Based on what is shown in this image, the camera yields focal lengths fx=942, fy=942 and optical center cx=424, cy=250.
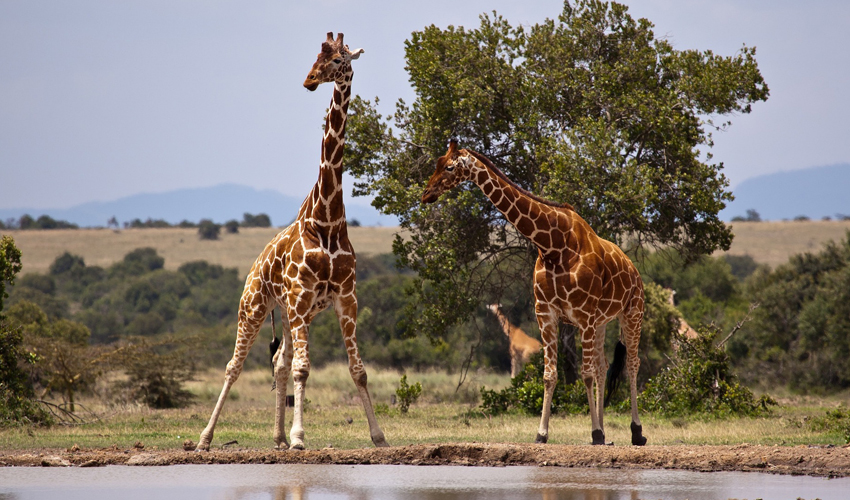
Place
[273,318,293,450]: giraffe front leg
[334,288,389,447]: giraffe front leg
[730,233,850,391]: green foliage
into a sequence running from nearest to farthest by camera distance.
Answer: [334,288,389,447]: giraffe front leg < [273,318,293,450]: giraffe front leg < [730,233,850,391]: green foliage

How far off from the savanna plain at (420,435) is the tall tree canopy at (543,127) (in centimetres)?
280

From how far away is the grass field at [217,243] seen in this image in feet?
220

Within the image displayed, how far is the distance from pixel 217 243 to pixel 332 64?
66951 millimetres

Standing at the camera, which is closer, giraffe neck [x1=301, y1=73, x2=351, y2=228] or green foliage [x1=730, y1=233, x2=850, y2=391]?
giraffe neck [x1=301, y1=73, x2=351, y2=228]

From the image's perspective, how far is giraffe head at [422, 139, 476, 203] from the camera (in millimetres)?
11195

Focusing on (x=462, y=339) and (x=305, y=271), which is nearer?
(x=305, y=271)

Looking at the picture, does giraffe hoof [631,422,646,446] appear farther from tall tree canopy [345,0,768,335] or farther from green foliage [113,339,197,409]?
green foliage [113,339,197,409]

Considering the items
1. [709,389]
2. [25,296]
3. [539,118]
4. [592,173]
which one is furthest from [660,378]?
[25,296]

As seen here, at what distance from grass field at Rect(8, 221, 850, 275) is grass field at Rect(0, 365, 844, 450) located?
153 feet

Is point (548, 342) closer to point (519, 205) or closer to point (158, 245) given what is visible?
point (519, 205)

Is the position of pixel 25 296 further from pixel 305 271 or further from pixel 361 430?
pixel 305 271

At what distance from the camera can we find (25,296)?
4291cm

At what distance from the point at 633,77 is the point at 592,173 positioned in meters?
2.54

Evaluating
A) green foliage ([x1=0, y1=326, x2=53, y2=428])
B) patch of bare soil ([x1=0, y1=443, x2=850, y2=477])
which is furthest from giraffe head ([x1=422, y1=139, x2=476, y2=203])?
green foliage ([x1=0, y1=326, x2=53, y2=428])
